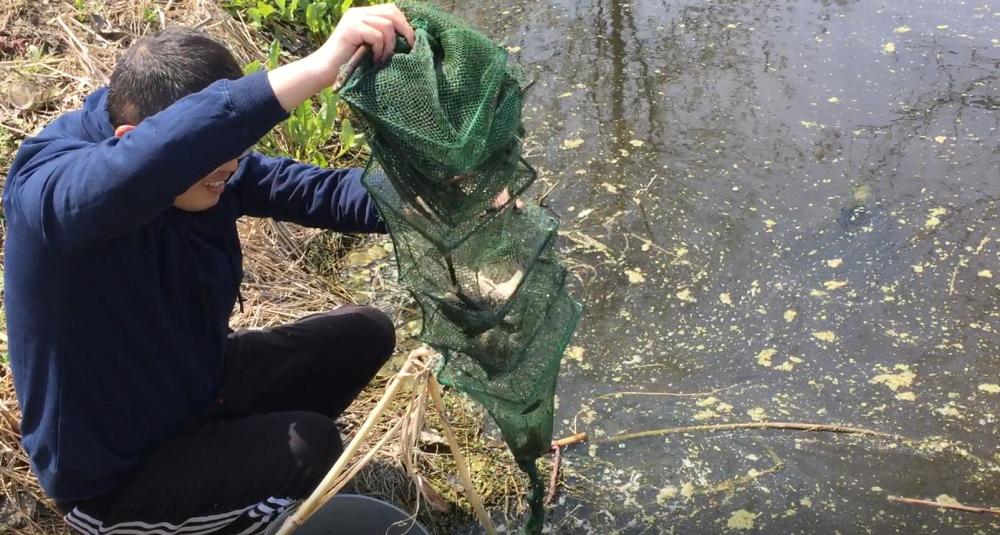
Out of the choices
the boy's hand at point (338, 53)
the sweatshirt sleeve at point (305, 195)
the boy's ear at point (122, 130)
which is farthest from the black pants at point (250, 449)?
the boy's hand at point (338, 53)

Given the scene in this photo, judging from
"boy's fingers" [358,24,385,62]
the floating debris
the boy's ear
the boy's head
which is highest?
"boy's fingers" [358,24,385,62]

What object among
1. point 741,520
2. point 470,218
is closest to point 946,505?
point 741,520

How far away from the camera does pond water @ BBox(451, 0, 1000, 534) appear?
241 cm

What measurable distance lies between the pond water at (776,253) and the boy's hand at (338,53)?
132 cm

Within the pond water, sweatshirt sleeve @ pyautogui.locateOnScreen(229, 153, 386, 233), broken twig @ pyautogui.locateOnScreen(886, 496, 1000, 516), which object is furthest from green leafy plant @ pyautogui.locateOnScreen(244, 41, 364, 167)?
broken twig @ pyautogui.locateOnScreen(886, 496, 1000, 516)

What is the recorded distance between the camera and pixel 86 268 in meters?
1.71

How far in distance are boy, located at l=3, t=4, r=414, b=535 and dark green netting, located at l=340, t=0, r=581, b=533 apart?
0.10 m

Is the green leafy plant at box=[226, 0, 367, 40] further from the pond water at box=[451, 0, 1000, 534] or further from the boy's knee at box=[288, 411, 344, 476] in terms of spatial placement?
the boy's knee at box=[288, 411, 344, 476]

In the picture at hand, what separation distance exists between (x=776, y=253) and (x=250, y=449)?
195cm

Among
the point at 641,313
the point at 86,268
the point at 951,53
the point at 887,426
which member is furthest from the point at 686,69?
the point at 86,268

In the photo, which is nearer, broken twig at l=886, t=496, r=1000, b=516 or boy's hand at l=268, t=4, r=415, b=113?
boy's hand at l=268, t=4, r=415, b=113

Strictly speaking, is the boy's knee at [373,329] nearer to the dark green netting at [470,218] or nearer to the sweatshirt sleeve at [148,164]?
the dark green netting at [470,218]

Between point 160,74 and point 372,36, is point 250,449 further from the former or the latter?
point 372,36

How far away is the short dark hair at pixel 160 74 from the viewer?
65.7 inches
